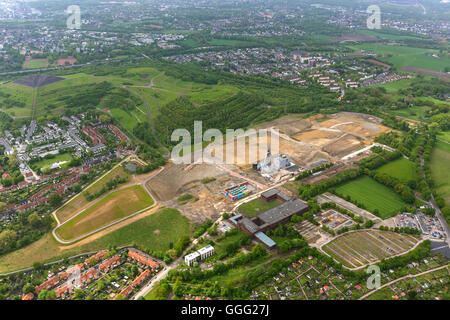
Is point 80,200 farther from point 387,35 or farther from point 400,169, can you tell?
point 387,35

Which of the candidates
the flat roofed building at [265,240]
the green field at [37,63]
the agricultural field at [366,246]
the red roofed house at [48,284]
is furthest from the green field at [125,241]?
the green field at [37,63]

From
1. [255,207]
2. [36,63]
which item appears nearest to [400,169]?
[255,207]

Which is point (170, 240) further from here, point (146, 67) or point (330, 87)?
point (146, 67)

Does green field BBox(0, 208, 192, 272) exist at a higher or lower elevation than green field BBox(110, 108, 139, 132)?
lower

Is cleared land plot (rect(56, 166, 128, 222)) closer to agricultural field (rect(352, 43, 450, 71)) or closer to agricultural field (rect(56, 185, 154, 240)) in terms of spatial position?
agricultural field (rect(56, 185, 154, 240))

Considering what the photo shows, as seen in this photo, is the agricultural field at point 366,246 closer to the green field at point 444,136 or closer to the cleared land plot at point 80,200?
the cleared land plot at point 80,200

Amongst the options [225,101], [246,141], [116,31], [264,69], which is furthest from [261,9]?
[246,141]

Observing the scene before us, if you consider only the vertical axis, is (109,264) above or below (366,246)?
above

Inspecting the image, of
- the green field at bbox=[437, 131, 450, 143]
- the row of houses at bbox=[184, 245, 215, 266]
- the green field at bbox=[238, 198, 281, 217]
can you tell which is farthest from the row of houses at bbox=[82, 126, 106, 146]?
the green field at bbox=[437, 131, 450, 143]
